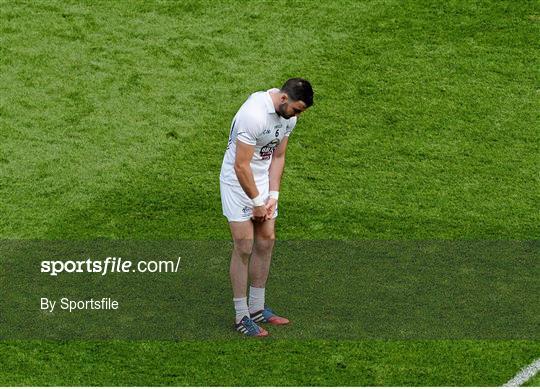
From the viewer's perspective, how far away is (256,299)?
10.3 metres

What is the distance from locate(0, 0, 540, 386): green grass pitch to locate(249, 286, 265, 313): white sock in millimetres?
409

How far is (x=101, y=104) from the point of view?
1392cm

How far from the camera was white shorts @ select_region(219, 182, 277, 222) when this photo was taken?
32.2 feet

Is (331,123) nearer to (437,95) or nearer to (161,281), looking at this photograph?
(437,95)

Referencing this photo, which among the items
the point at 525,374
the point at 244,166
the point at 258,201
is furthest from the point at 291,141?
the point at 525,374

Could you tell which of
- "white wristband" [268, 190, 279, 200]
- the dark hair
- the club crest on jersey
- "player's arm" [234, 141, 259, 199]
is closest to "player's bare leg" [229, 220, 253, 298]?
"white wristband" [268, 190, 279, 200]

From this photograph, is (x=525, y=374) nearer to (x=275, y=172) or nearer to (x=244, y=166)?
(x=275, y=172)

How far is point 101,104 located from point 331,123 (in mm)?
2493

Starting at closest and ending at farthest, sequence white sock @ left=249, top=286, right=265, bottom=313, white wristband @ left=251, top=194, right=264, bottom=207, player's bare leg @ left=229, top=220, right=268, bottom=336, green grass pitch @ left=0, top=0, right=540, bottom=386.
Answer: white wristband @ left=251, top=194, right=264, bottom=207 → green grass pitch @ left=0, top=0, right=540, bottom=386 → player's bare leg @ left=229, top=220, right=268, bottom=336 → white sock @ left=249, top=286, right=265, bottom=313

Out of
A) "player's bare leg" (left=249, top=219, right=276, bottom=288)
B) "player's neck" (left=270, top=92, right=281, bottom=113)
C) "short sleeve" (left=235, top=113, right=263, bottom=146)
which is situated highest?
"player's neck" (left=270, top=92, right=281, bottom=113)

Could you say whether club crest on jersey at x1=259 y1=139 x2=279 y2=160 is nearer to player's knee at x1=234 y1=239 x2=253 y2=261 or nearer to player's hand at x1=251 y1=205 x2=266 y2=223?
player's hand at x1=251 y1=205 x2=266 y2=223

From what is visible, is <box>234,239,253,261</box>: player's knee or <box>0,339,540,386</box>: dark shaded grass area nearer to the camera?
<box>0,339,540,386</box>: dark shaded grass area

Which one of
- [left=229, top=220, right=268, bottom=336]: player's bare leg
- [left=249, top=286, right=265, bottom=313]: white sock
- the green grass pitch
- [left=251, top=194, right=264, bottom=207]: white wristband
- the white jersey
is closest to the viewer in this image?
the white jersey

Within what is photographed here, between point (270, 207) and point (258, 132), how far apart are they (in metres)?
0.69
